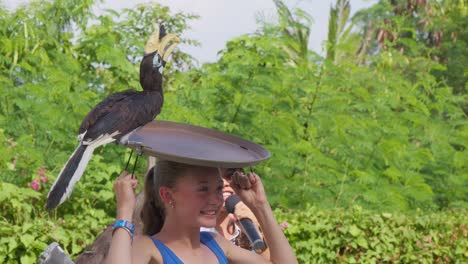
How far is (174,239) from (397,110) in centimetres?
881

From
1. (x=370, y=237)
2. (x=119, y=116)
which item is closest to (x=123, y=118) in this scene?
(x=119, y=116)

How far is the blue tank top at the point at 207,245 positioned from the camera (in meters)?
2.41

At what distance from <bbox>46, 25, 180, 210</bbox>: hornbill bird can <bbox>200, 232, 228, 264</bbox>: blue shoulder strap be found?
42 centimetres

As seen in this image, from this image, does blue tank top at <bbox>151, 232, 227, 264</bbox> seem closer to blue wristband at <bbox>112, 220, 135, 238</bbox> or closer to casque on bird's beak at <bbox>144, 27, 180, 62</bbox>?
blue wristband at <bbox>112, 220, 135, 238</bbox>

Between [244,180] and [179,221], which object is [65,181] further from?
[244,180]

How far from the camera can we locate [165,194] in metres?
2.48

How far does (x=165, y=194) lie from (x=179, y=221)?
0.09 meters

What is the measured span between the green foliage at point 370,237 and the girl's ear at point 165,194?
432cm

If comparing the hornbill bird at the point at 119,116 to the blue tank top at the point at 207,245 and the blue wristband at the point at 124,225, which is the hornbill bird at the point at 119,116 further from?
the blue tank top at the point at 207,245

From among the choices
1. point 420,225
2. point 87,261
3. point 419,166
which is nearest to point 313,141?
point 419,166

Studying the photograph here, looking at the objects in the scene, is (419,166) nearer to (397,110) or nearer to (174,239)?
(397,110)

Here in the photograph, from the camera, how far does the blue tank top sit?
2.41 meters

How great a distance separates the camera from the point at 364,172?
9258 mm

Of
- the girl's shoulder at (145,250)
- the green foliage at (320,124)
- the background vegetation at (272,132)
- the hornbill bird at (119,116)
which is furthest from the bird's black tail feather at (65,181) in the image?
the green foliage at (320,124)
